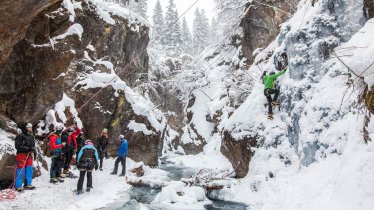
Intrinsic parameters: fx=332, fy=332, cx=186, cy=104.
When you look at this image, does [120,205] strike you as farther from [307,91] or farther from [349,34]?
[349,34]

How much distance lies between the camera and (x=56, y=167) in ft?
40.3

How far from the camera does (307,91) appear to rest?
10922 millimetres

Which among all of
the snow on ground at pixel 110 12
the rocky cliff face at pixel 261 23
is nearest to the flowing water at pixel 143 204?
the snow on ground at pixel 110 12

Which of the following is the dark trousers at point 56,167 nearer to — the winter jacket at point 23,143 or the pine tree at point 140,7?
the winter jacket at point 23,143

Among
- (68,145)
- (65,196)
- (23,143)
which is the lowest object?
(65,196)

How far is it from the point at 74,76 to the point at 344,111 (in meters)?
14.8

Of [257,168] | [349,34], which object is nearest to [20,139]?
[257,168]

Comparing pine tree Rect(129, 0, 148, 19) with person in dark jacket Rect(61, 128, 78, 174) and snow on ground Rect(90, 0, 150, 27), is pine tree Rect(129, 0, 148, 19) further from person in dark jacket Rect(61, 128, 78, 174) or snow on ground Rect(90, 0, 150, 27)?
person in dark jacket Rect(61, 128, 78, 174)

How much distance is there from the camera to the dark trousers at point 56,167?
39.1ft

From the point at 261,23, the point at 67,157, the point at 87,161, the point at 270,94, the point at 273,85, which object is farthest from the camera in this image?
the point at 261,23

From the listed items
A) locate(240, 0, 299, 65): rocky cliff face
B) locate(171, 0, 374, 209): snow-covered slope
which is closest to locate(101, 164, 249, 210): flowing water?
locate(171, 0, 374, 209): snow-covered slope

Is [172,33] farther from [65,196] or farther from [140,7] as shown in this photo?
[65,196]

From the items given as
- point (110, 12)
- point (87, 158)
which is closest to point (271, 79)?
point (87, 158)

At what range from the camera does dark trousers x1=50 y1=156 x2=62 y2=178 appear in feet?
39.1
